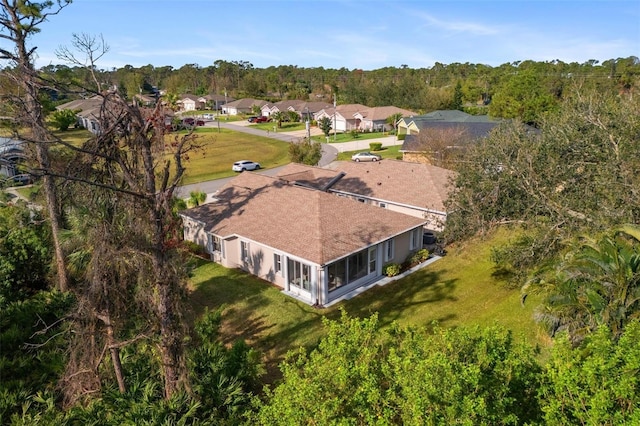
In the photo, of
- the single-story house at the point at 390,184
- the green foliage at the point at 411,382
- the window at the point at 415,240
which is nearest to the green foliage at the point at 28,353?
the green foliage at the point at 411,382

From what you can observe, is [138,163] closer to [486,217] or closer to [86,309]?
[86,309]

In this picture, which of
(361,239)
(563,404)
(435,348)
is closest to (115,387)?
(435,348)

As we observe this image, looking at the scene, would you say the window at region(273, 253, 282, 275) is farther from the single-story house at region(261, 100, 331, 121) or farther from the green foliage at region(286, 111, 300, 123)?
the green foliage at region(286, 111, 300, 123)

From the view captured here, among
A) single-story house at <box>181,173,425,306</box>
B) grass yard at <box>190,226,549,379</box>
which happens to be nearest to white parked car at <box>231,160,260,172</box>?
single-story house at <box>181,173,425,306</box>

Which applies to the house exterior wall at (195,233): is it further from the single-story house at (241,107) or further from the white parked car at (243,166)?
the single-story house at (241,107)

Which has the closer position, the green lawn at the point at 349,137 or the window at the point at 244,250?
the window at the point at 244,250

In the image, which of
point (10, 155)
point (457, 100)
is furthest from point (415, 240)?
point (457, 100)
